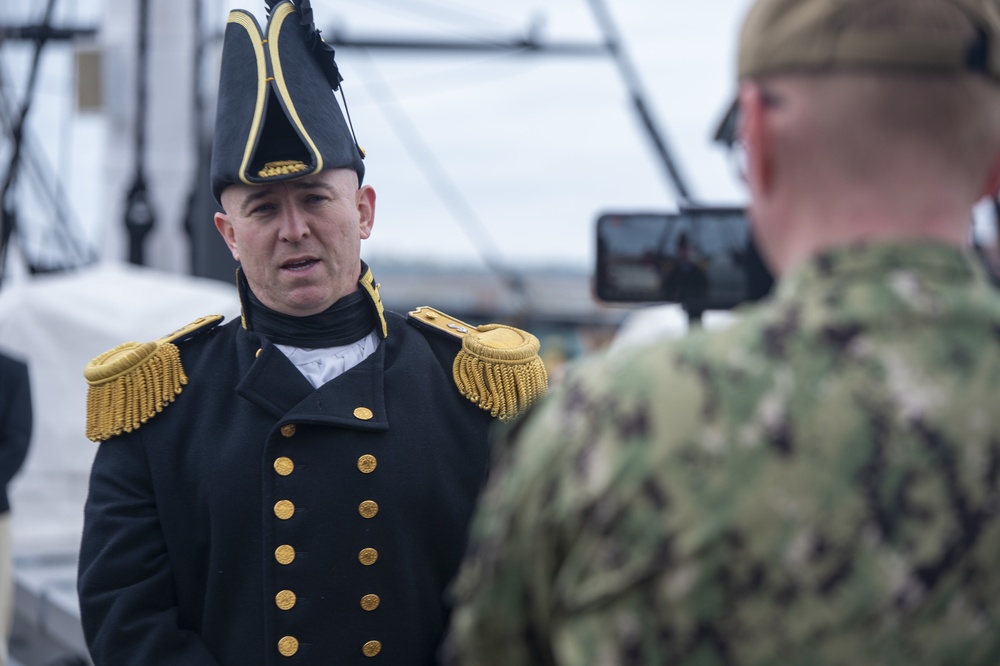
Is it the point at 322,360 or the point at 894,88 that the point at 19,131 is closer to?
the point at 322,360

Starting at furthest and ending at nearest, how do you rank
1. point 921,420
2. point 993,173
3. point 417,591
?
point 417,591 < point 993,173 < point 921,420

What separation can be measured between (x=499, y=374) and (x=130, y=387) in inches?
26.2

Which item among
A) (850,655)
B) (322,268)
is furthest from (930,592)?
(322,268)

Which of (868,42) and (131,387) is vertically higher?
(868,42)

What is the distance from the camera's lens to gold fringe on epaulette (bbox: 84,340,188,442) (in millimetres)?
2334

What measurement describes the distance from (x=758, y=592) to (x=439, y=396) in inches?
51.7

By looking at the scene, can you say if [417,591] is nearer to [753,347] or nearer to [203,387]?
[203,387]

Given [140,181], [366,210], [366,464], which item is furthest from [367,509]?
[140,181]

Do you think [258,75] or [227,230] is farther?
[227,230]

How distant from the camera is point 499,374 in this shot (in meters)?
2.46

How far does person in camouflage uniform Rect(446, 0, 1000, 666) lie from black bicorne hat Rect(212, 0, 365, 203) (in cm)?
123

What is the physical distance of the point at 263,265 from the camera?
236cm

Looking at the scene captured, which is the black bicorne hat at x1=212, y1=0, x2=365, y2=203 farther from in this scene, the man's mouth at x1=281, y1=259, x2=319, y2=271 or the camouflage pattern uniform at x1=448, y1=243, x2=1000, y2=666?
the camouflage pattern uniform at x1=448, y1=243, x2=1000, y2=666

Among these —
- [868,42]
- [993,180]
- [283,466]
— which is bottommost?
[283,466]
